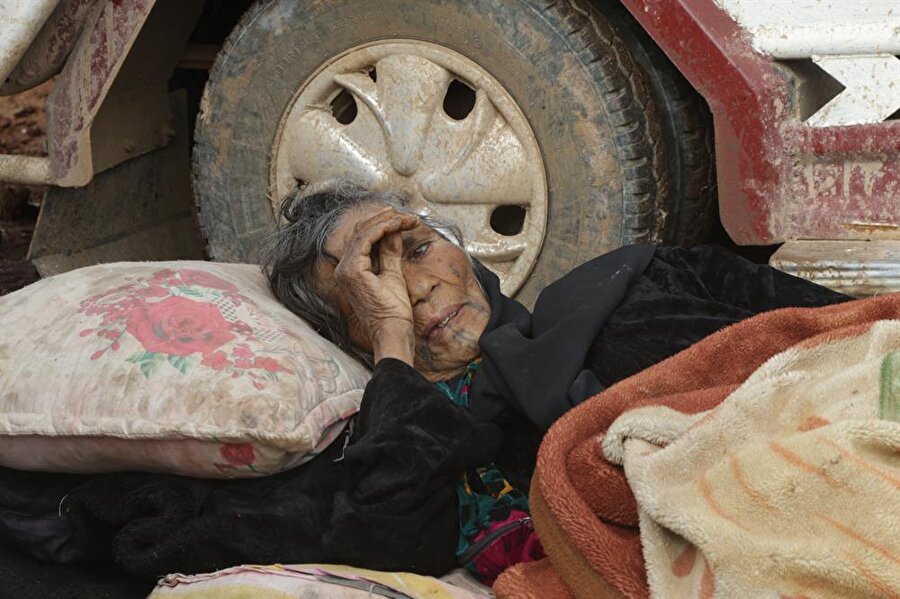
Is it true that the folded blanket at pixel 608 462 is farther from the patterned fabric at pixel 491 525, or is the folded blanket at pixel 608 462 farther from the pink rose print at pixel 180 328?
the pink rose print at pixel 180 328

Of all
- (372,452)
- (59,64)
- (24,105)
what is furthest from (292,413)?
(24,105)

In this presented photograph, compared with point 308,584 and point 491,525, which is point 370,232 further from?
point 308,584

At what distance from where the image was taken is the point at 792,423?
1.88m

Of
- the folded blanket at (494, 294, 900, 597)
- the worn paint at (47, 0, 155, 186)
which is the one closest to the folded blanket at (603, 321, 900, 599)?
the folded blanket at (494, 294, 900, 597)

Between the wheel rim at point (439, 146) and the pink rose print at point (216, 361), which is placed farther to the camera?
the wheel rim at point (439, 146)

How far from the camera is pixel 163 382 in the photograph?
234 cm

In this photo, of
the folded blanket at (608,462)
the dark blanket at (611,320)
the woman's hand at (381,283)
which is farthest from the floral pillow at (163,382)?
the folded blanket at (608,462)

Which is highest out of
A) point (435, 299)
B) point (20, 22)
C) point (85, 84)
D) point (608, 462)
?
point (20, 22)

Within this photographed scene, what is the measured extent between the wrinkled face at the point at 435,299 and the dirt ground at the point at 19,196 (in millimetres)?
2124

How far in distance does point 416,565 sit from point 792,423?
77 centimetres

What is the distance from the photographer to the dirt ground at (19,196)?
15.5 feet

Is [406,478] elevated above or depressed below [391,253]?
below

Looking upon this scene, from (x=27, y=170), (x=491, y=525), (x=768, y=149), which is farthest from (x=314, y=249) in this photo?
(x=27, y=170)

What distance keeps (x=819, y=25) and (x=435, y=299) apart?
1031 millimetres
